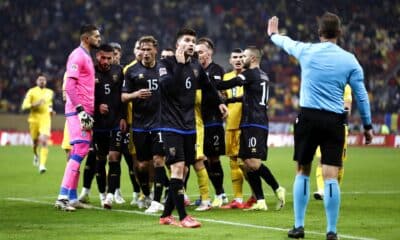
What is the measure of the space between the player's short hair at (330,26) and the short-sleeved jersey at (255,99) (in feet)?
13.1

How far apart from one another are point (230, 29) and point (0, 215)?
3285cm

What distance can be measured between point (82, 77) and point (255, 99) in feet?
8.70

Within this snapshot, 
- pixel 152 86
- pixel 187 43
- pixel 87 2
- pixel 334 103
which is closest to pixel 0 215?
pixel 152 86

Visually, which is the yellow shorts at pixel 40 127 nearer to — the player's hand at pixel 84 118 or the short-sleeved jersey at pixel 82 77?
the short-sleeved jersey at pixel 82 77

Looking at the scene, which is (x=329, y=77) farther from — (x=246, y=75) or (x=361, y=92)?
(x=246, y=75)

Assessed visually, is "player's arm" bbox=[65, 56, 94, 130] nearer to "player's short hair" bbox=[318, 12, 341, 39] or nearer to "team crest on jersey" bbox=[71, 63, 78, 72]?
"team crest on jersey" bbox=[71, 63, 78, 72]

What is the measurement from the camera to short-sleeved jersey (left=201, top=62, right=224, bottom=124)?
14.5 m

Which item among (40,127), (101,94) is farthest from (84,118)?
(40,127)

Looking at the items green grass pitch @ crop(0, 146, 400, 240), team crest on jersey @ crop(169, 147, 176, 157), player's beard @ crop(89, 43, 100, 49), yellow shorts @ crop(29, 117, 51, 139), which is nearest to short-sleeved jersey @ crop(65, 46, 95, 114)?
player's beard @ crop(89, 43, 100, 49)

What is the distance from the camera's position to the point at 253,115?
14.1 metres

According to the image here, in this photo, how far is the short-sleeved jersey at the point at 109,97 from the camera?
47.4ft

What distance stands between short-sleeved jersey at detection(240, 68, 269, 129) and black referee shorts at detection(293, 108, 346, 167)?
3792mm

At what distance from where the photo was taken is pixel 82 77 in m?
13.9

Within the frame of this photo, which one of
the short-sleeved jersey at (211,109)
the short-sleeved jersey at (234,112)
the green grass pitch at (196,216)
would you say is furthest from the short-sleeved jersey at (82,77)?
the short-sleeved jersey at (234,112)
